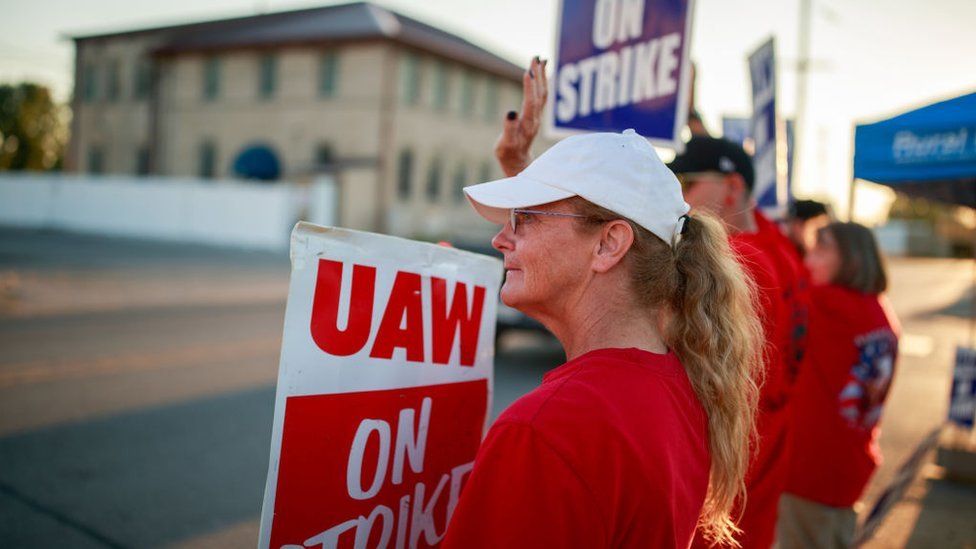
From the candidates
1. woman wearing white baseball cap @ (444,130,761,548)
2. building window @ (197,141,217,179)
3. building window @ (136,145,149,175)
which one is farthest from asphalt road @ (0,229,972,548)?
building window @ (136,145,149,175)

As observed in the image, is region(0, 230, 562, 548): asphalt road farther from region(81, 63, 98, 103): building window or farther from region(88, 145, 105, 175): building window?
region(81, 63, 98, 103): building window

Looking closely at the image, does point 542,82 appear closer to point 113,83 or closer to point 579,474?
point 579,474

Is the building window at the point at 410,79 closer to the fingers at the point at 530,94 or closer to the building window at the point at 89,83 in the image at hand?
the building window at the point at 89,83

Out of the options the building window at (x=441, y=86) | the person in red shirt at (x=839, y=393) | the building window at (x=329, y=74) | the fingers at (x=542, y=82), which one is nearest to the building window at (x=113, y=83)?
the building window at (x=329, y=74)

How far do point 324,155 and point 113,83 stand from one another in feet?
52.1

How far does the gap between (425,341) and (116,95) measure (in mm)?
46796

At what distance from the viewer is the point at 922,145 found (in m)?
4.23

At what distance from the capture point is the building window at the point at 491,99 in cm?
3953

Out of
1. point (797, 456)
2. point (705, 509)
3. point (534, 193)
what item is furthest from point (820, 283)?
point (534, 193)

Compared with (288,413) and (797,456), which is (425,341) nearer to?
(288,413)

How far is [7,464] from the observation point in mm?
4930

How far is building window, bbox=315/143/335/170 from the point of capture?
35.9 metres

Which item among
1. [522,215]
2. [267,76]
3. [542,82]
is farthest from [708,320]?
[267,76]

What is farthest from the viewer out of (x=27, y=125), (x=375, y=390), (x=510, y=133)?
(x=27, y=125)
